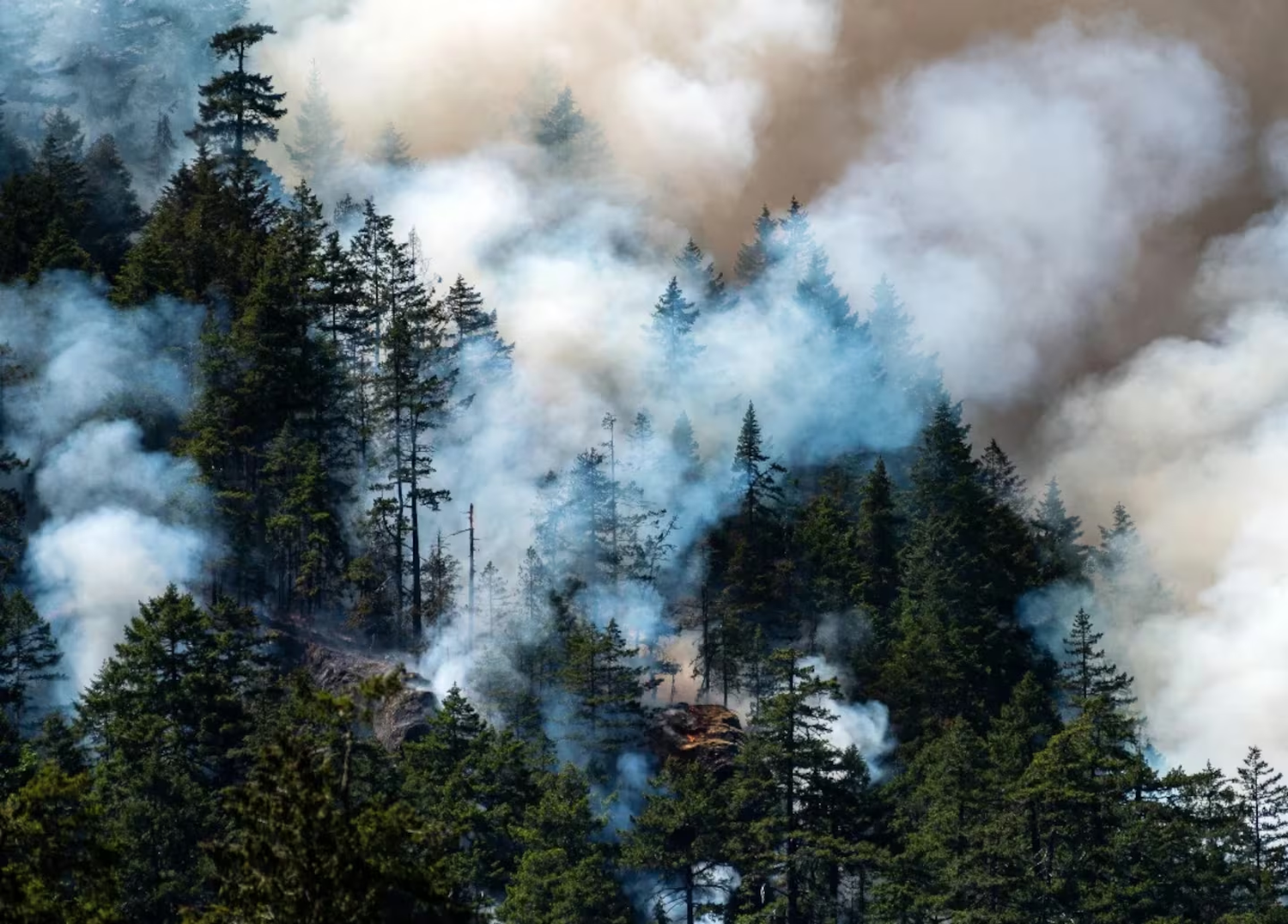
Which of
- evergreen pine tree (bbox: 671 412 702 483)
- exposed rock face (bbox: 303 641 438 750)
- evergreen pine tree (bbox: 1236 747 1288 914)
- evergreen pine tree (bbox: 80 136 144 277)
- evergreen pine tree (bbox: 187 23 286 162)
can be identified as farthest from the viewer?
evergreen pine tree (bbox: 187 23 286 162)

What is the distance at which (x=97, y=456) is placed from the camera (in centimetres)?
6825

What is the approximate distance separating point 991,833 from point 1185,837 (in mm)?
7239

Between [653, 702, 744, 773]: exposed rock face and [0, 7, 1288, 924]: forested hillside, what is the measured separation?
169mm

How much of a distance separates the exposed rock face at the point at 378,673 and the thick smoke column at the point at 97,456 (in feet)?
19.1

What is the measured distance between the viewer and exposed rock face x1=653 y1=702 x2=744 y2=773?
62.9 metres

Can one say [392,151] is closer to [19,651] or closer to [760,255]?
[760,255]

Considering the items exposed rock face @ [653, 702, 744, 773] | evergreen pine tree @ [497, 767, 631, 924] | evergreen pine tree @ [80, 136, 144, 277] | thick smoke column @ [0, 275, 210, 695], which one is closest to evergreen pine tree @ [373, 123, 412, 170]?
evergreen pine tree @ [80, 136, 144, 277]

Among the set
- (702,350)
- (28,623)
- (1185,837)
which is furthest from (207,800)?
(702,350)

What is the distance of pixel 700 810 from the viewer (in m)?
54.2

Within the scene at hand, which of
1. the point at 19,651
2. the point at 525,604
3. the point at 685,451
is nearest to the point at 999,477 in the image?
the point at 685,451

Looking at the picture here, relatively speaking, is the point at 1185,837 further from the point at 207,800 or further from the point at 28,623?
the point at 28,623

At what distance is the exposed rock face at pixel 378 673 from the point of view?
201 ft

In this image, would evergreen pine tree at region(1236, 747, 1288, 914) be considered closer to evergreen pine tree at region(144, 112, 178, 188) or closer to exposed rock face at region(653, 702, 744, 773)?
exposed rock face at region(653, 702, 744, 773)

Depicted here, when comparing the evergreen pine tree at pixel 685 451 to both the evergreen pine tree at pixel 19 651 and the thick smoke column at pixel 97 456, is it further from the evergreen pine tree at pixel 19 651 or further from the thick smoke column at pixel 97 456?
the evergreen pine tree at pixel 19 651
